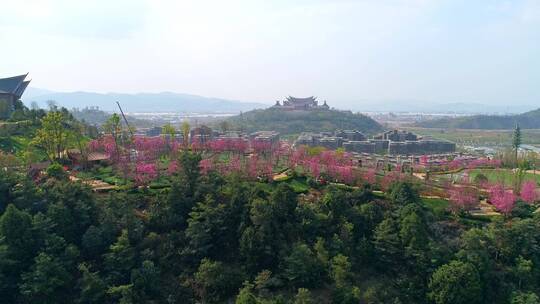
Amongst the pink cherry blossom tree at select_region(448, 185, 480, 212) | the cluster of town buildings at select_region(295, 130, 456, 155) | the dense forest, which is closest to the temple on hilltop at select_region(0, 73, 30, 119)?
the dense forest

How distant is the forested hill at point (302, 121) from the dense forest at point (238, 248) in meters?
50.5

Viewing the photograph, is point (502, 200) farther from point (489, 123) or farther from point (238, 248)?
point (489, 123)

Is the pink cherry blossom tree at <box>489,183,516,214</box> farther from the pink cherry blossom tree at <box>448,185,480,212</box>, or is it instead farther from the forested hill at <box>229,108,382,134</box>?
the forested hill at <box>229,108,382,134</box>

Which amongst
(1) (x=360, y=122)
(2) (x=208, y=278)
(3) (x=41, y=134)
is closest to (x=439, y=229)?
(2) (x=208, y=278)

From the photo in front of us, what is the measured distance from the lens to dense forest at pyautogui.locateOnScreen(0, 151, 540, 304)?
15.4m

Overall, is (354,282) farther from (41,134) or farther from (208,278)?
(41,134)

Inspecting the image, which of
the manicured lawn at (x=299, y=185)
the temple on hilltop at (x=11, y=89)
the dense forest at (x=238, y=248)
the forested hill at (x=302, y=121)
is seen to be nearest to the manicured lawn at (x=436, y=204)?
the dense forest at (x=238, y=248)

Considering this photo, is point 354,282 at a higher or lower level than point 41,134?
lower

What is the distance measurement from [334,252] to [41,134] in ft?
61.7

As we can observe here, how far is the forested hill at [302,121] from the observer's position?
7150cm

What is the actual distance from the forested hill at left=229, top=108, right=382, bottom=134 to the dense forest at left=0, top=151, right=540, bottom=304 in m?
50.5

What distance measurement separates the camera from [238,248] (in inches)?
709

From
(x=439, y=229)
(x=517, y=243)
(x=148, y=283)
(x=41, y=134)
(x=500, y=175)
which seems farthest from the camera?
(x=500, y=175)

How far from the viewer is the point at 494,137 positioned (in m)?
77.9
